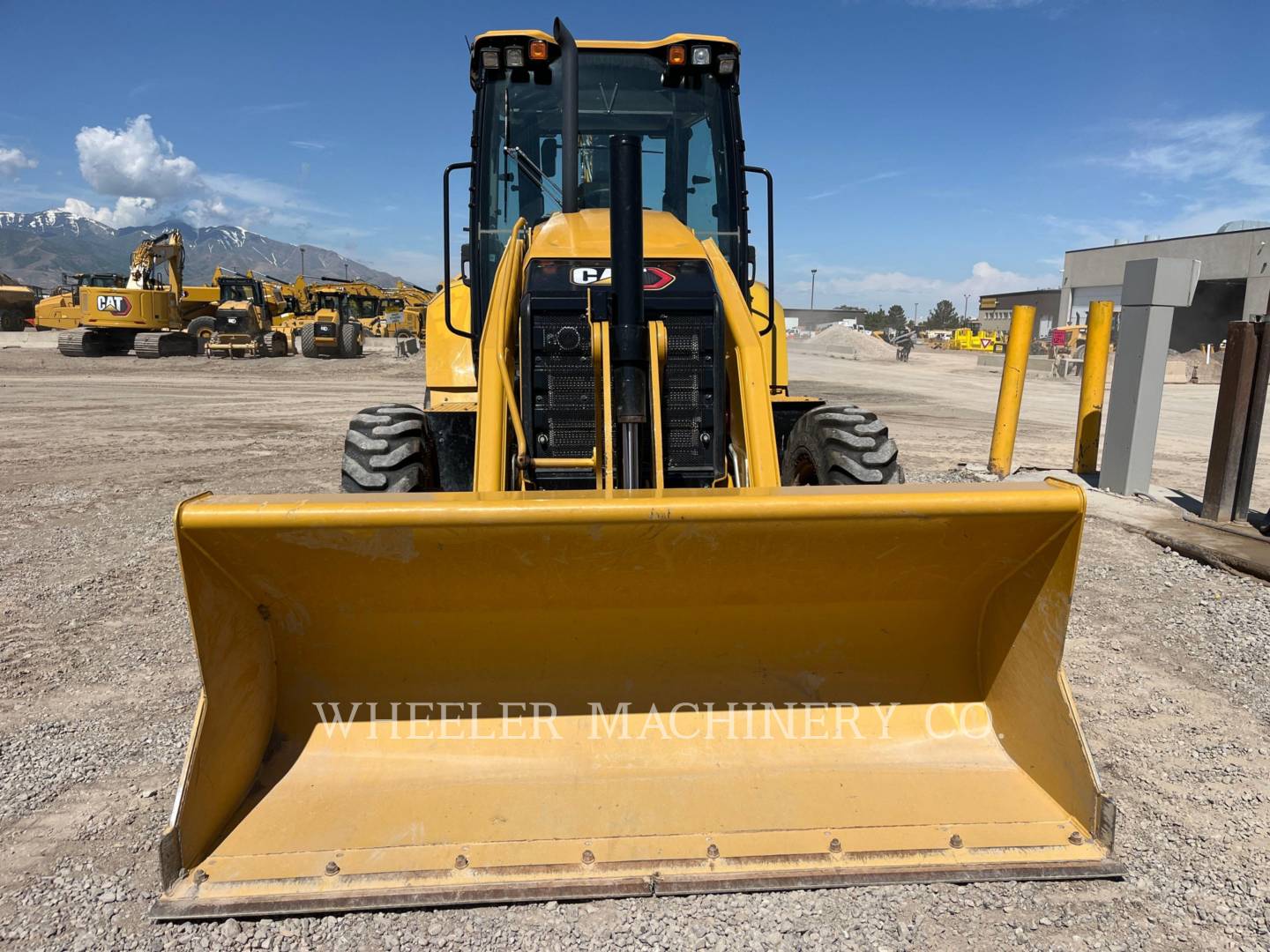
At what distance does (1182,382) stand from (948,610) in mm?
29235

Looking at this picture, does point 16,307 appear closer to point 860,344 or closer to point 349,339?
point 349,339

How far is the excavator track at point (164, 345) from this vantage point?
2669 centimetres

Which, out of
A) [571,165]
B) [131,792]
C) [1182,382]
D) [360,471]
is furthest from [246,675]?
[1182,382]

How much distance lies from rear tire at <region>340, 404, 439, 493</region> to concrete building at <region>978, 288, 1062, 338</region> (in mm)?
60286

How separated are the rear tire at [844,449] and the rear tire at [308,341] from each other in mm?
27092

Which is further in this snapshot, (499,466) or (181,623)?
(181,623)

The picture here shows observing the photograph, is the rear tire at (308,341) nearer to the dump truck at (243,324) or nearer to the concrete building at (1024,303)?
the dump truck at (243,324)

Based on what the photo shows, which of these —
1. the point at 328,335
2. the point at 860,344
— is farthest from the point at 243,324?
the point at 860,344

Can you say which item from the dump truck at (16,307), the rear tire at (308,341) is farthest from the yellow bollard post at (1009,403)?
the dump truck at (16,307)

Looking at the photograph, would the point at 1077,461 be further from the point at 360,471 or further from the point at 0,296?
the point at 0,296

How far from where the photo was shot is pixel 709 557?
271cm

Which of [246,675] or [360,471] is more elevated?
[360,471]

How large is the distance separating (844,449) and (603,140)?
2.25 metres

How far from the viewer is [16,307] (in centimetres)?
4103
